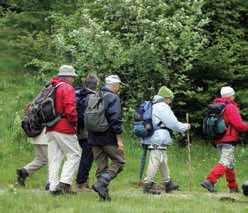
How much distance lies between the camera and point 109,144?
7.89 metres

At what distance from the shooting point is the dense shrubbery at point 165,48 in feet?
42.8

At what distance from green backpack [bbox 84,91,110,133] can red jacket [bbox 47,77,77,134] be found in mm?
252

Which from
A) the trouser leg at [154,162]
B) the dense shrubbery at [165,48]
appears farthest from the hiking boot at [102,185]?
the dense shrubbery at [165,48]

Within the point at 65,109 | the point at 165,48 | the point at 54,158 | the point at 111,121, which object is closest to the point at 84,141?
the point at 54,158

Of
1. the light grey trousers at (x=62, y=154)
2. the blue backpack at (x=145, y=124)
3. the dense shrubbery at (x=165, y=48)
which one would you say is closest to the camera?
the light grey trousers at (x=62, y=154)

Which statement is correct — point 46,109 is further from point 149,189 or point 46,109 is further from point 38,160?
point 149,189

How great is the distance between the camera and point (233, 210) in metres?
7.37

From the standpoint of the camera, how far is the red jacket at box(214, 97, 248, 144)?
925 centimetres

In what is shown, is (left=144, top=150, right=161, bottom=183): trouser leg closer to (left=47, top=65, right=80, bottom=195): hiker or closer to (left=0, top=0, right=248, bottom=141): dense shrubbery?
(left=47, top=65, right=80, bottom=195): hiker

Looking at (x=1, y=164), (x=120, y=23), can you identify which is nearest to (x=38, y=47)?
(x=120, y=23)

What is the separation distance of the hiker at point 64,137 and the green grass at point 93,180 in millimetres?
299

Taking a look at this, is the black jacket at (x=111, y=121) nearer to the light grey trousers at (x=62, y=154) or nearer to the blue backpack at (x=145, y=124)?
the light grey trousers at (x=62, y=154)

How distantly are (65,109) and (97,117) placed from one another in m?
0.55

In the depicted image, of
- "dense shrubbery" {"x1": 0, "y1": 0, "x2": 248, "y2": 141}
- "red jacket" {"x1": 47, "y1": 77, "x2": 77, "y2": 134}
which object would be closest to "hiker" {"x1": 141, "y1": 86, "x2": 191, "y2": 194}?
"red jacket" {"x1": 47, "y1": 77, "x2": 77, "y2": 134}
